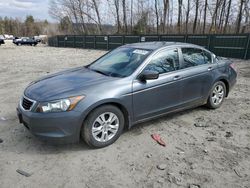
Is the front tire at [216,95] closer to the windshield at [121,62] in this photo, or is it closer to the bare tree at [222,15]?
the windshield at [121,62]

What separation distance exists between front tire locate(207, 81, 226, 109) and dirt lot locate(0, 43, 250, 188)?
461 mm

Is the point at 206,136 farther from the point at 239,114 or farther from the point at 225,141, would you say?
the point at 239,114

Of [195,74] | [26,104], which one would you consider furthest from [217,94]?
[26,104]

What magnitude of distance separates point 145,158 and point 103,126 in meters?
0.76

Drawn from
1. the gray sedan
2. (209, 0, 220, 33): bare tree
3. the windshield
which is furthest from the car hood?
(209, 0, 220, 33): bare tree

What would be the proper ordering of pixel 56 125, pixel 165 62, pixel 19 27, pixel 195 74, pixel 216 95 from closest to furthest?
pixel 56 125
pixel 165 62
pixel 195 74
pixel 216 95
pixel 19 27

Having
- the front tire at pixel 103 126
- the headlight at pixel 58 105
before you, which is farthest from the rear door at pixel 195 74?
the headlight at pixel 58 105

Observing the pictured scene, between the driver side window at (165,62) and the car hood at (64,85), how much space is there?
2.56 feet

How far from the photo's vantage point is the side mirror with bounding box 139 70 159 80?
11.3 feet

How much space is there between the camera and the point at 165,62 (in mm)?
3945

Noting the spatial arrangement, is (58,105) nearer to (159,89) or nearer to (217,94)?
(159,89)

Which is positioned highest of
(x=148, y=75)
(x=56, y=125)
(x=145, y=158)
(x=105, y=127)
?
(x=148, y=75)

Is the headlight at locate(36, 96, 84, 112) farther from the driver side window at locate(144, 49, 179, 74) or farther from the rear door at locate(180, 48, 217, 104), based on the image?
the rear door at locate(180, 48, 217, 104)

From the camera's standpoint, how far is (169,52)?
13.3 feet
